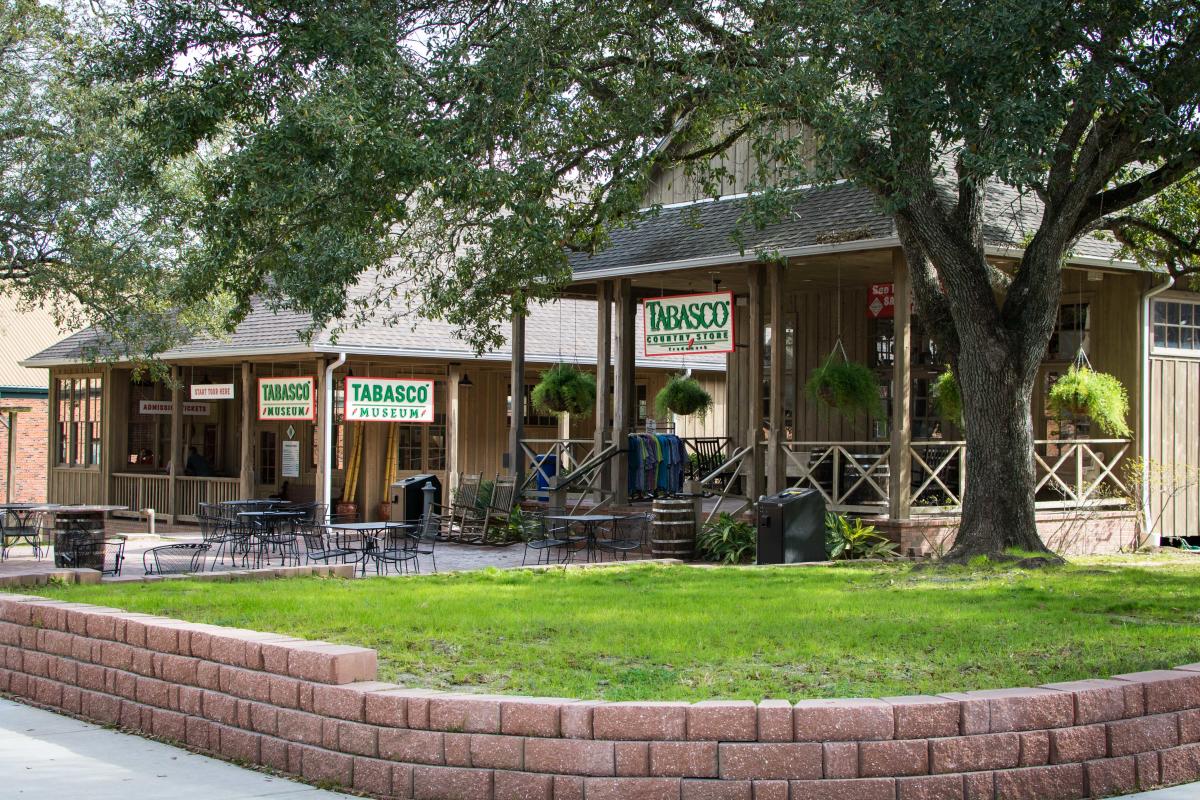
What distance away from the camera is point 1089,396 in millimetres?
16781

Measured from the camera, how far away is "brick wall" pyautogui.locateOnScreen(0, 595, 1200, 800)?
614 centimetres

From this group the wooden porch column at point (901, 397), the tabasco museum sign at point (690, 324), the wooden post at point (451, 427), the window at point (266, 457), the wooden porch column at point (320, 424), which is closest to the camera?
the wooden porch column at point (901, 397)

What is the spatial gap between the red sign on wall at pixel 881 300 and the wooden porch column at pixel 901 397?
11.4 ft

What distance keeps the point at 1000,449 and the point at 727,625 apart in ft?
19.5

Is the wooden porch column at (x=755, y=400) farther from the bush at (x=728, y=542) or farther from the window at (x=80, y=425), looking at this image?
the window at (x=80, y=425)

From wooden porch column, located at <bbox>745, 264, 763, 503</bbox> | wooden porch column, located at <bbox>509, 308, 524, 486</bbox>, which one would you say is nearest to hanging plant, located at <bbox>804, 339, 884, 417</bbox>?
wooden porch column, located at <bbox>745, 264, 763, 503</bbox>

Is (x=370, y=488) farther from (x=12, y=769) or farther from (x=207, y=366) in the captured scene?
(x=12, y=769)

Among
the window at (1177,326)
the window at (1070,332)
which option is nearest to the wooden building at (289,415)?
the window at (1070,332)

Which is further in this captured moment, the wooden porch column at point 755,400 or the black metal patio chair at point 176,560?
the wooden porch column at point 755,400

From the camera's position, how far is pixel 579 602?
1100 cm

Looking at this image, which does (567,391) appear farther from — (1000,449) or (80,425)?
(80,425)

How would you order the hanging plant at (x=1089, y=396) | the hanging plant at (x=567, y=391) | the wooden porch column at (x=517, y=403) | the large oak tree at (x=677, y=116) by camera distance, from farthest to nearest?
the wooden porch column at (x=517, y=403), the hanging plant at (x=567, y=391), the hanging plant at (x=1089, y=396), the large oak tree at (x=677, y=116)

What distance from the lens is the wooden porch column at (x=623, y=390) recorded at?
63.9 ft

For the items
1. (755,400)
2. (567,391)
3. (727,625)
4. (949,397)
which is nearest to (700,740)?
(727,625)
